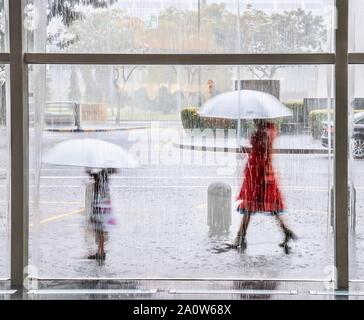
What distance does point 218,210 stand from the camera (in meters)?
6.24

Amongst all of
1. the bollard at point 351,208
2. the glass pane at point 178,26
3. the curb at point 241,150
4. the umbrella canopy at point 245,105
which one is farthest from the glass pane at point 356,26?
the bollard at point 351,208

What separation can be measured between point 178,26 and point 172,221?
1.46 m

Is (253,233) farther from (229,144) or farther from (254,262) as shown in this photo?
(229,144)

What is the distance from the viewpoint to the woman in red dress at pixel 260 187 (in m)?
6.20

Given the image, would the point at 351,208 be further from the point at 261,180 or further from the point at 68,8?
the point at 68,8

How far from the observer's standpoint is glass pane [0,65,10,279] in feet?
20.1

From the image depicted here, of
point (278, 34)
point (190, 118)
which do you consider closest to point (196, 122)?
point (190, 118)

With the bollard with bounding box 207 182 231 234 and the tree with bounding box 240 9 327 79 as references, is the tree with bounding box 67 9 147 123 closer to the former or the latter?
the tree with bounding box 240 9 327 79

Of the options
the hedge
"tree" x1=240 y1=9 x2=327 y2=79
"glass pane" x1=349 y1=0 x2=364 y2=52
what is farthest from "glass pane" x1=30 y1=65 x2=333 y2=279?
"glass pane" x1=349 y1=0 x2=364 y2=52

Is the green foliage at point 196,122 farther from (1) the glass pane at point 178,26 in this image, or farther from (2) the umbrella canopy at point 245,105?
(1) the glass pane at point 178,26

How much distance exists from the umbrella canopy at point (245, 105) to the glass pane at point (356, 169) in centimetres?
49

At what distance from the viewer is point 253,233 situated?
6.23 meters

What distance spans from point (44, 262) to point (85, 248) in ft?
1.07

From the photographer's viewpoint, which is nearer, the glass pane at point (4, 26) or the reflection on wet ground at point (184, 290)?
the reflection on wet ground at point (184, 290)
